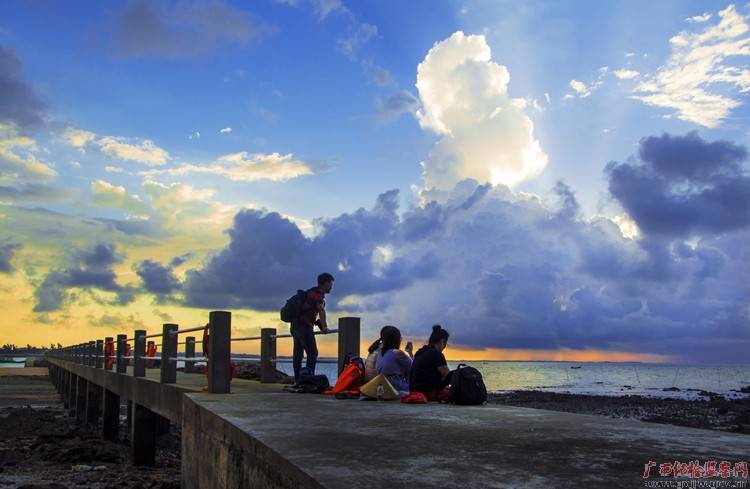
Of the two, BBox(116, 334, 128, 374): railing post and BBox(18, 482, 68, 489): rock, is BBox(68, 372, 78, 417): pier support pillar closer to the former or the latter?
BBox(116, 334, 128, 374): railing post

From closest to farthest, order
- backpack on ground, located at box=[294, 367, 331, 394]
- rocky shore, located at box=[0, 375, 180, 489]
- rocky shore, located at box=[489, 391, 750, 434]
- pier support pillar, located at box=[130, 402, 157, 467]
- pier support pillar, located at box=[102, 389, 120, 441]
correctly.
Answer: backpack on ground, located at box=[294, 367, 331, 394] → rocky shore, located at box=[0, 375, 180, 489] → pier support pillar, located at box=[130, 402, 157, 467] → pier support pillar, located at box=[102, 389, 120, 441] → rocky shore, located at box=[489, 391, 750, 434]

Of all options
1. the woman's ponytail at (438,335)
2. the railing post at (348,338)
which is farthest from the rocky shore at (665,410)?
the woman's ponytail at (438,335)

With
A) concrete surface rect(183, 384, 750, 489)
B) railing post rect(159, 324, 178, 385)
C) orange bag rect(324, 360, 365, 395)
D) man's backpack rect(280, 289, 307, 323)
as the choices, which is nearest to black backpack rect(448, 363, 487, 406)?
concrete surface rect(183, 384, 750, 489)

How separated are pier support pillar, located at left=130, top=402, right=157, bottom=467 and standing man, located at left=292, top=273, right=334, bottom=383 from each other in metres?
4.35

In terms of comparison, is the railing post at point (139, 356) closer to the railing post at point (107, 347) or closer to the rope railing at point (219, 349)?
the rope railing at point (219, 349)

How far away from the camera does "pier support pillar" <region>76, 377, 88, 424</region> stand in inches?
971

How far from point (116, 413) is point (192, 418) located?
13384mm

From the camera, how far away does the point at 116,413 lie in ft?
61.0

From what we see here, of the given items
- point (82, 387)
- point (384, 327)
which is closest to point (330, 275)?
point (384, 327)

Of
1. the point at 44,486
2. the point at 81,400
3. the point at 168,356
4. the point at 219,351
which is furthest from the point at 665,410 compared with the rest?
the point at 44,486

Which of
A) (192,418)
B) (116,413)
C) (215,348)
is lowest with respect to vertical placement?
(116,413)

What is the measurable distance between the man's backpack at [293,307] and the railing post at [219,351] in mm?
1332

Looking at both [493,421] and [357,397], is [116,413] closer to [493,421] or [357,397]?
[357,397]

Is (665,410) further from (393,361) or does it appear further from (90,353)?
(393,361)
